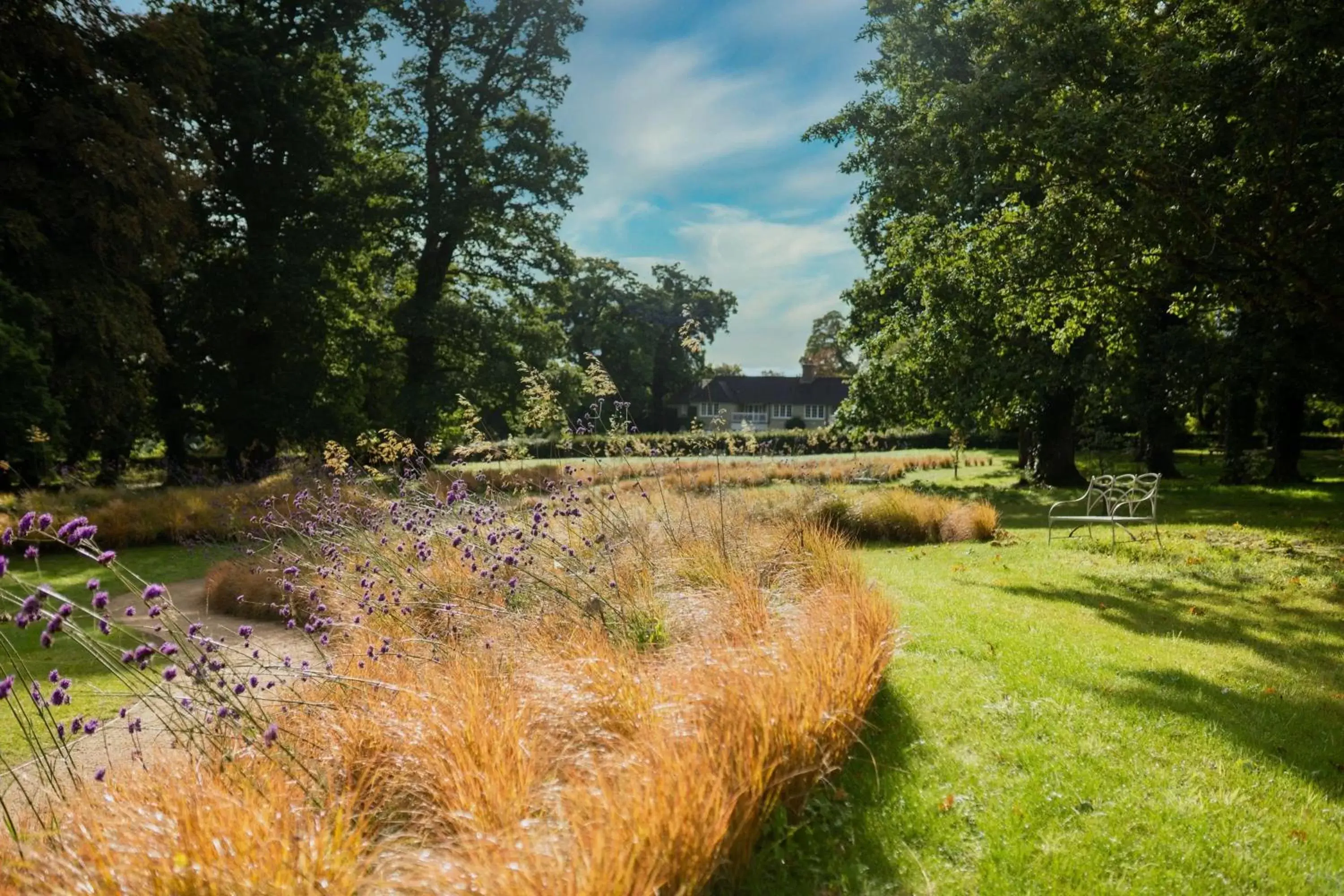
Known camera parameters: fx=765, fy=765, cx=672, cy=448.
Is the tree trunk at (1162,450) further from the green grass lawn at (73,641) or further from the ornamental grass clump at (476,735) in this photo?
the green grass lawn at (73,641)

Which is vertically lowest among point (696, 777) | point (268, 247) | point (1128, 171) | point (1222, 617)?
point (1222, 617)

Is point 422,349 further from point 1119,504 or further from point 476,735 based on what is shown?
point 476,735

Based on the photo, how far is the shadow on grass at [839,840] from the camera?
2699 mm

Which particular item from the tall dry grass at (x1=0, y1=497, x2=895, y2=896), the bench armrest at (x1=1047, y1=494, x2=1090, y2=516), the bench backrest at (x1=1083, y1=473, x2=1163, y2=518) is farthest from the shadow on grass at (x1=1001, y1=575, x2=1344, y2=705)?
the tall dry grass at (x1=0, y1=497, x2=895, y2=896)

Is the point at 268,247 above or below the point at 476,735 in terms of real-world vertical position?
above

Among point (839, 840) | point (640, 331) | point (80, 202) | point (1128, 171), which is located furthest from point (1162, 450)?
point (640, 331)

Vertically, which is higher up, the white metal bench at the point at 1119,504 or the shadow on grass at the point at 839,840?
the white metal bench at the point at 1119,504

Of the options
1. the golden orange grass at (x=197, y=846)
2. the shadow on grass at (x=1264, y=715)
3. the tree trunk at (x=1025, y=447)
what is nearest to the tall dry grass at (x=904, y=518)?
the shadow on grass at (x=1264, y=715)

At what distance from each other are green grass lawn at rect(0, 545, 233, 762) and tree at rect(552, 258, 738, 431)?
37967 millimetres

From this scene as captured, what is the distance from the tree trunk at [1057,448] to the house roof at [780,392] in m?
46.7

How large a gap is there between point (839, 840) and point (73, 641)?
24.7ft

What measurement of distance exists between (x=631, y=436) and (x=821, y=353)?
65.8m

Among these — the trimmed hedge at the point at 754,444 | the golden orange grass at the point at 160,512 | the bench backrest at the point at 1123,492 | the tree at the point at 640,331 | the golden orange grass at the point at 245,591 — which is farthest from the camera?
the tree at the point at 640,331

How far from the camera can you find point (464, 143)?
22578mm
